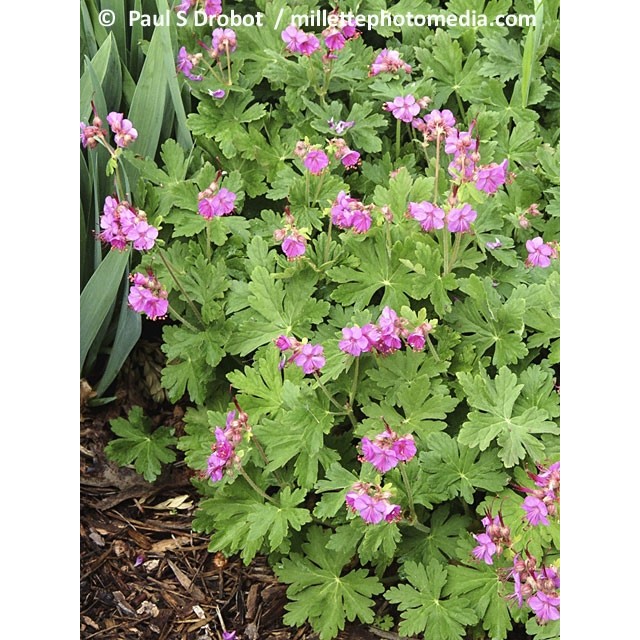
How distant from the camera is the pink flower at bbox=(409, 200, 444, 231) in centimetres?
210

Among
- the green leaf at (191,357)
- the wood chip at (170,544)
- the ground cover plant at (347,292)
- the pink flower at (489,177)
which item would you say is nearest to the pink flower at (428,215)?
the ground cover plant at (347,292)

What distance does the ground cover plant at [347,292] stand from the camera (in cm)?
208

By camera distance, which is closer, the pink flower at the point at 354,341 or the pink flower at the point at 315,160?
the pink flower at the point at 354,341

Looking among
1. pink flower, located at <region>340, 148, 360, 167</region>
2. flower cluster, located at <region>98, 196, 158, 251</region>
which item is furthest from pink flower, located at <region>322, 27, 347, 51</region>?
flower cluster, located at <region>98, 196, 158, 251</region>

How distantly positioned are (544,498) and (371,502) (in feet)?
1.23

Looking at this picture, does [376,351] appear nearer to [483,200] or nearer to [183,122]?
[483,200]

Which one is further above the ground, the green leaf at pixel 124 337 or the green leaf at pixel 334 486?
the green leaf at pixel 124 337

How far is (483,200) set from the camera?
217 centimetres

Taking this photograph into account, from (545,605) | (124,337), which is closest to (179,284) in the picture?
(124,337)

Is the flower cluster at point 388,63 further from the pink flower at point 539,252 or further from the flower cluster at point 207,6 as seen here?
the pink flower at point 539,252

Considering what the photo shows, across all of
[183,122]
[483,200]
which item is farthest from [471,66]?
[183,122]

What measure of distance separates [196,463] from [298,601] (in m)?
0.40

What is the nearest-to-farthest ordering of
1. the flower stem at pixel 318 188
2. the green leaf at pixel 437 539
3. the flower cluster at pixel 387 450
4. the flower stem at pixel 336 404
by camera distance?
the flower cluster at pixel 387 450 → the flower stem at pixel 336 404 → the green leaf at pixel 437 539 → the flower stem at pixel 318 188

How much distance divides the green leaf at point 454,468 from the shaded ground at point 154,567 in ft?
1.28
